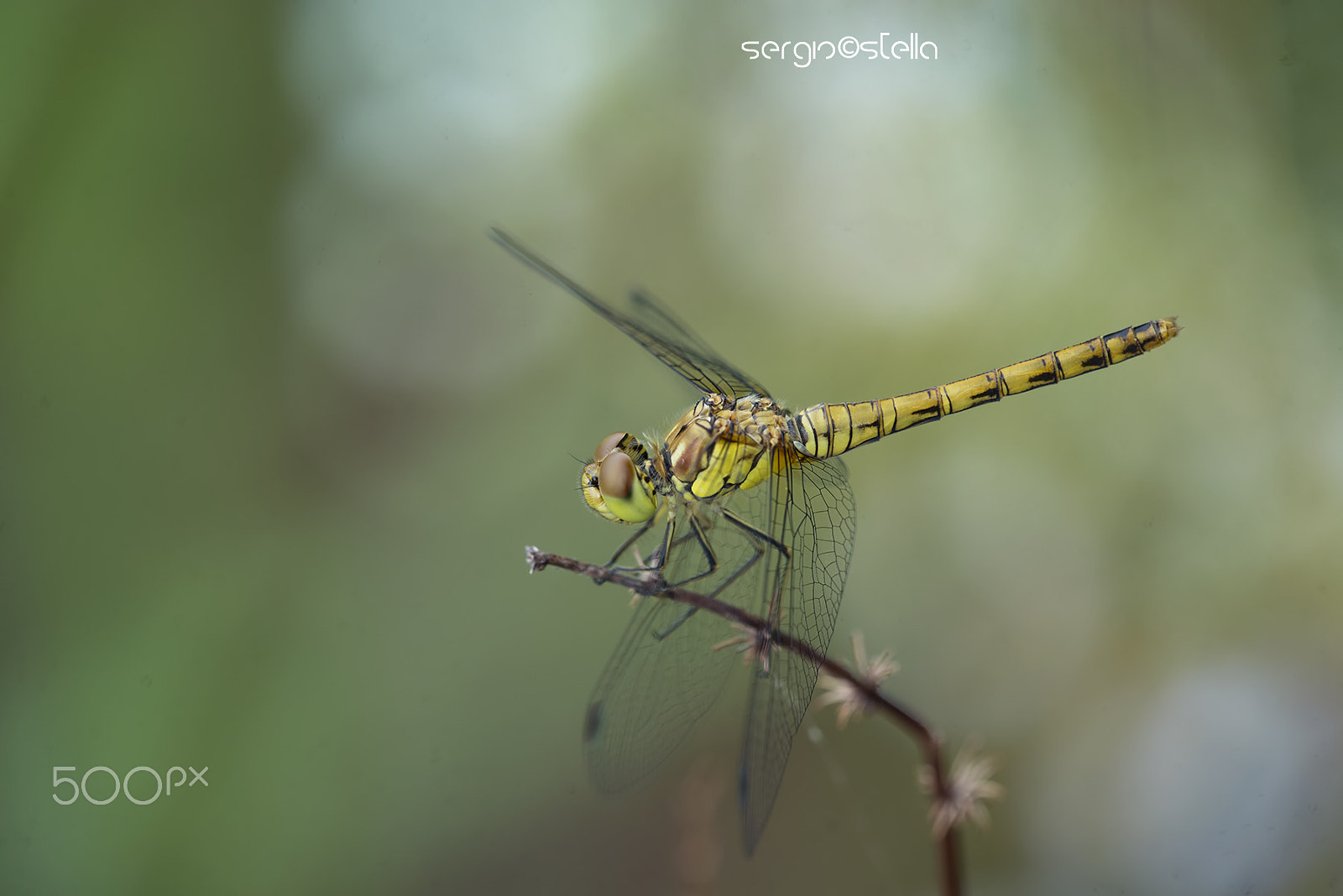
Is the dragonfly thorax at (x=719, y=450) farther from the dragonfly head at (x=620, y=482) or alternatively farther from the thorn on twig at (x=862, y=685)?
the thorn on twig at (x=862, y=685)

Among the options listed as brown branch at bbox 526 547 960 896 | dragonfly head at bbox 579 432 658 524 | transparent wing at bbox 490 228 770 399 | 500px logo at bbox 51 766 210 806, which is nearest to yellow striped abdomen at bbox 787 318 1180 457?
transparent wing at bbox 490 228 770 399

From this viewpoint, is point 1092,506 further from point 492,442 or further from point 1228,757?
point 492,442

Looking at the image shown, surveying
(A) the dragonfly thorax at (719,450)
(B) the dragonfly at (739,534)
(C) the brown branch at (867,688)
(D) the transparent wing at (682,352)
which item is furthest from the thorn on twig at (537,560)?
(D) the transparent wing at (682,352)

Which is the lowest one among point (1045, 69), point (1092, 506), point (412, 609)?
point (412, 609)

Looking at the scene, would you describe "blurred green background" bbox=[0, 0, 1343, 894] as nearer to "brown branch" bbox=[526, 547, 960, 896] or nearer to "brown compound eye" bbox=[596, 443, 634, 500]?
"brown compound eye" bbox=[596, 443, 634, 500]

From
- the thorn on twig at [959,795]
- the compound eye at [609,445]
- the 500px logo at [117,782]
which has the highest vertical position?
the compound eye at [609,445]

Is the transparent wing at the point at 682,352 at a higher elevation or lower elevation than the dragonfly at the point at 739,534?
higher

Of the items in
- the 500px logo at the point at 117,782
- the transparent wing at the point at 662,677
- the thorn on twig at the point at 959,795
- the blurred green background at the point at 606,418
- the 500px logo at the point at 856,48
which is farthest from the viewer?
the 500px logo at the point at 856,48

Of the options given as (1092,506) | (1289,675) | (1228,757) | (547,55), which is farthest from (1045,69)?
(1228,757)
